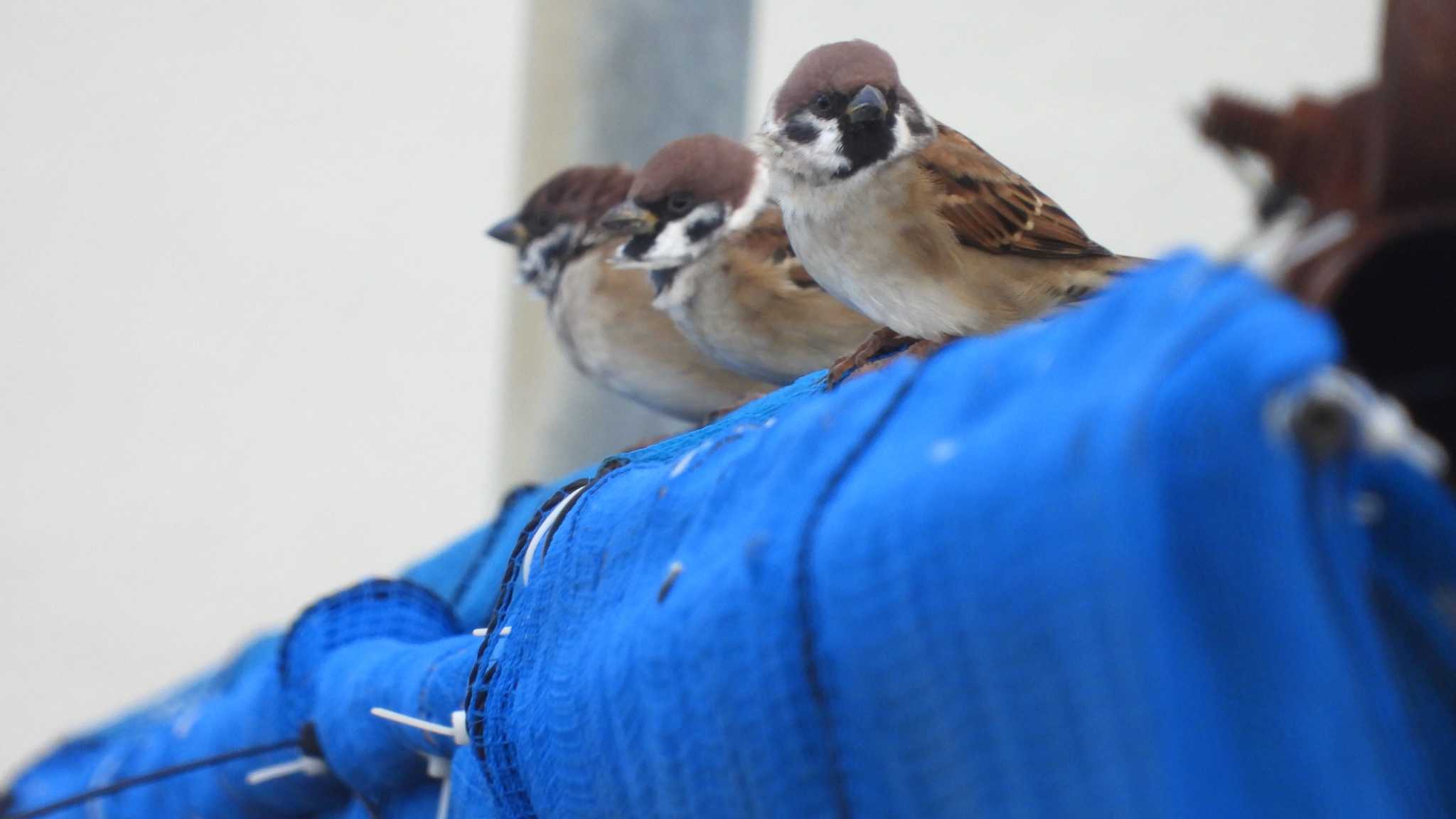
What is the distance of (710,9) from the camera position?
148 cm

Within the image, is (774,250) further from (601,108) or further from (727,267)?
(601,108)

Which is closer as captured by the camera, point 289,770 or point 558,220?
point 289,770

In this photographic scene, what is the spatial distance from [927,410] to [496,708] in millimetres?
337

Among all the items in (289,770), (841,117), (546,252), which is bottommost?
(289,770)

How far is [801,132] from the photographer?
107cm

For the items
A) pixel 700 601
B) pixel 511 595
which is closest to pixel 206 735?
pixel 511 595

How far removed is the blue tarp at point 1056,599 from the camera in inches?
10.0

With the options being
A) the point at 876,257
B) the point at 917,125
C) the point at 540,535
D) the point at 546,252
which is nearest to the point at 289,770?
the point at 540,535

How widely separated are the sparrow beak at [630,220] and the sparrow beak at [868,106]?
11.9 inches

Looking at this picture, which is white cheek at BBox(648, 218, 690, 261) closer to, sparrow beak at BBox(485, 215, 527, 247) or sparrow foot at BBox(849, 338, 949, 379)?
sparrow beak at BBox(485, 215, 527, 247)

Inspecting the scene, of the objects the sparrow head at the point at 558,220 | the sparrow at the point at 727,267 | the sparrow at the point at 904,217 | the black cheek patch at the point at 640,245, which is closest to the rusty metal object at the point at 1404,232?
the sparrow at the point at 904,217

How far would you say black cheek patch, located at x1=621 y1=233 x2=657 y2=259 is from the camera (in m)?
1.30

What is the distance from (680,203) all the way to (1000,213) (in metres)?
0.37

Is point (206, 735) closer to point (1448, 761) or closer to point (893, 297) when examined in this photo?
point (893, 297)
